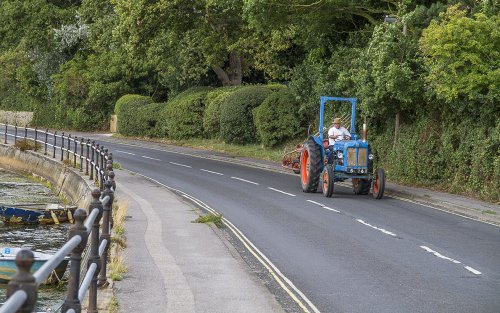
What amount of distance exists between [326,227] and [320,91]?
18118 mm

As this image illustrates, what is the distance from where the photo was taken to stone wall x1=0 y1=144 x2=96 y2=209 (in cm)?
2711

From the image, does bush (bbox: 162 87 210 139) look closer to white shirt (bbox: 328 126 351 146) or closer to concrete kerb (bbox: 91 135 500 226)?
concrete kerb (bbox: 91 135 500 226)

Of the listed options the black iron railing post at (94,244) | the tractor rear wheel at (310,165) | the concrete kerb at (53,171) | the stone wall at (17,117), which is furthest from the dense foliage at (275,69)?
the black iron railing post at (94,244)

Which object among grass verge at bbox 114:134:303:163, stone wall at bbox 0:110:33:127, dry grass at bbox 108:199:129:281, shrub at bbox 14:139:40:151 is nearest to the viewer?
dry grass at bbox 108:199:129:281

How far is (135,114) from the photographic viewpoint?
57906 mm

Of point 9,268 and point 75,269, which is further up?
point 75,269

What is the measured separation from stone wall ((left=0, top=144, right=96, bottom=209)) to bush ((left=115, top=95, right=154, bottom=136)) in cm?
1374

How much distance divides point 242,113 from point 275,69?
3.64 metres

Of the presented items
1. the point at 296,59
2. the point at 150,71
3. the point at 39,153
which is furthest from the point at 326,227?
the point at 150,71

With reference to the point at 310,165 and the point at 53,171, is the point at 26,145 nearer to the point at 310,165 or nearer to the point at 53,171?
the point at 53,171

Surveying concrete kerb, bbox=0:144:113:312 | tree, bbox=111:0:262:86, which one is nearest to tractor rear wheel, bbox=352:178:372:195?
Result: concrete kerb, bbox=0:144:113:312

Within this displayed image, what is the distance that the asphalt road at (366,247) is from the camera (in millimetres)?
11492

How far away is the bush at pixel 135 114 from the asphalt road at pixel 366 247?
2834cm

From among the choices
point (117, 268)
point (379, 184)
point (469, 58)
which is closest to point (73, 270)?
point (117, 268)
